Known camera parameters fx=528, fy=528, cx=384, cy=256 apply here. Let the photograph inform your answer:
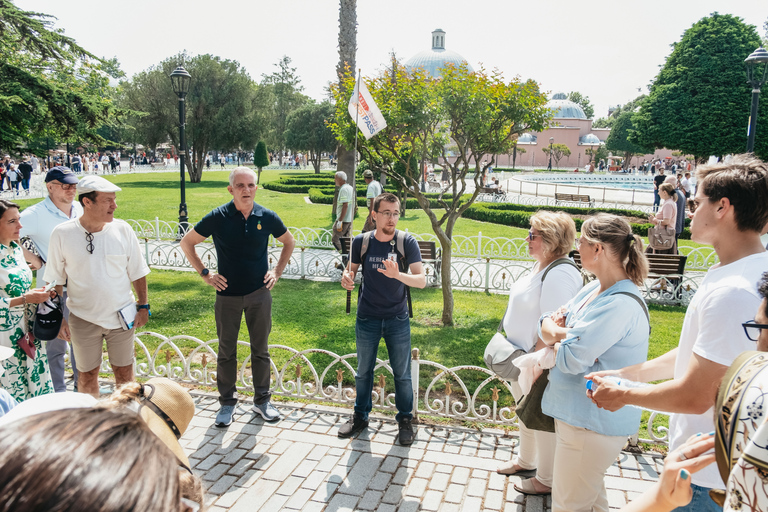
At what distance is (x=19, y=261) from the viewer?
389cm

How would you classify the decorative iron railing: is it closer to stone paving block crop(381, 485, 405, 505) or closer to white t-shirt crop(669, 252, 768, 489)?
stone paving block crop(381, 485, 405, 505)

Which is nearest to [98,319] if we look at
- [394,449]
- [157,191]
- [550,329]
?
[394,449]

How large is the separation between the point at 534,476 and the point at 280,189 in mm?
27015

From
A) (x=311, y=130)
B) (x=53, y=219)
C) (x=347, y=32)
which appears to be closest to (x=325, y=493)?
(x=53, y=219)

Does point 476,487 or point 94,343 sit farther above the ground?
point 94,343

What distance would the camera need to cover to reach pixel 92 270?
3979 millimetres

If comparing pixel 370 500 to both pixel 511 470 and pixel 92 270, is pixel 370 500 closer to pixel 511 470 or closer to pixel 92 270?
pixel 511 470

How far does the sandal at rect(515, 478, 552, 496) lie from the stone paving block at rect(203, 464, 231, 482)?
2.06 meters

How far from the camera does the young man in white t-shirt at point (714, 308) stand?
1.84 metres

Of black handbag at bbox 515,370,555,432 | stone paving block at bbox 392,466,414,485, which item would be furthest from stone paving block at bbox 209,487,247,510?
black handbag at bbox 515,370,555,432

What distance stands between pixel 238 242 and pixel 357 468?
6.60 ft

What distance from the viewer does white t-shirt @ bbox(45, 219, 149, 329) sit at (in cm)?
395

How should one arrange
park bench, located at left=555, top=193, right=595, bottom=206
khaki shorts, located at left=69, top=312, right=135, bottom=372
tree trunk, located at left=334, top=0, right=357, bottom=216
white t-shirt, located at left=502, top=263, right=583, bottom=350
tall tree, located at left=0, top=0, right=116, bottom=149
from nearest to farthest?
white t-shirt, located at left=502, top=263, right=583, bottom=350, khaki shorts, located at left=69, top=312, right=135, bottom=372, tall tree, located at left=0, top=0, right=116, bottom=149, tree trunk, located at left=334, top=0, right=357, bottom=216, park bench, located at left=555, top=193, right=595, bottom=206

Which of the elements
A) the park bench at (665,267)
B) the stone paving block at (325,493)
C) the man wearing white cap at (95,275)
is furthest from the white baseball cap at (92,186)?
the park bench at (665,267)
